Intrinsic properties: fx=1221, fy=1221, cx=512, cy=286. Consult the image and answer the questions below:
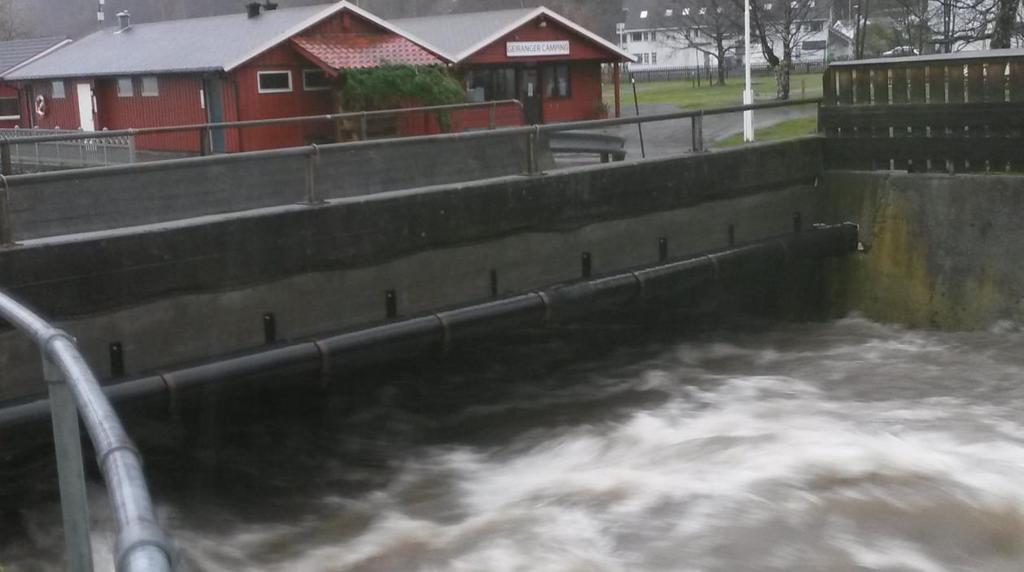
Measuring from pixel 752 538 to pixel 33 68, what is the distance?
35.3 metres

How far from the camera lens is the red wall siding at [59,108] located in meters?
35.9

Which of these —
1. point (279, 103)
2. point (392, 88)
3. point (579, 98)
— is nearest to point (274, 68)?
point (279, 103)

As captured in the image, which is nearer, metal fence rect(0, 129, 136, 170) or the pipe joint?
the pipe joint

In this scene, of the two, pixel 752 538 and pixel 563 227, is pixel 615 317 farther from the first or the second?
pixel 752 538

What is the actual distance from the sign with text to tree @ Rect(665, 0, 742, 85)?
2755 centimetres

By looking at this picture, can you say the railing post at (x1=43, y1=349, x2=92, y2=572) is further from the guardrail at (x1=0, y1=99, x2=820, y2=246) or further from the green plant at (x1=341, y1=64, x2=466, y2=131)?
the green plant at (x1=341, y1=64, x2=466, y2=131)

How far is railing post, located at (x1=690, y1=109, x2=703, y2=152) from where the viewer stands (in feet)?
42.6

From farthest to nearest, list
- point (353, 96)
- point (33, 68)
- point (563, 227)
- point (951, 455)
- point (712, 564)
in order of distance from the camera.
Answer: point (33, 68)
point (353, 96)
point (563, 227)
point (951, 455)
point (712, 564)

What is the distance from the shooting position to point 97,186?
1076 cm

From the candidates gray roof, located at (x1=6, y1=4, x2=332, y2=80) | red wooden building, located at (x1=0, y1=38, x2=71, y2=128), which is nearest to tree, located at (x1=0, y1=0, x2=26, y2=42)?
red wooden building, located at (x1=0, y1=38, x2=71, y2=128)

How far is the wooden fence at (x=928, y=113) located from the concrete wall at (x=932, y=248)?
0.25m

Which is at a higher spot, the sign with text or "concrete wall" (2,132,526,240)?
the sign with text

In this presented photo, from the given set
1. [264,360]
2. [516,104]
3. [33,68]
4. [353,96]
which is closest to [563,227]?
[264,360]

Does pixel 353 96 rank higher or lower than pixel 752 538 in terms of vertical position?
higher
